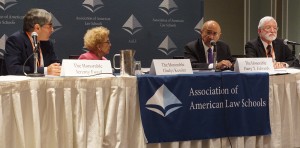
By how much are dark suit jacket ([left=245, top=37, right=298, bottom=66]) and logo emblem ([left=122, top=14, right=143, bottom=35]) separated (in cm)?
191

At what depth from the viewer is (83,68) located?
2.90 m

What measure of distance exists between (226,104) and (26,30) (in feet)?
5.97

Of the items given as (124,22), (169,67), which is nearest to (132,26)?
(124,22)

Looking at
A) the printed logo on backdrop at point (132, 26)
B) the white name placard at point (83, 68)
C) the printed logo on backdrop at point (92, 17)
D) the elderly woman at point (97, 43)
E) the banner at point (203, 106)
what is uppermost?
the printed logo on backdrop at point (92, 17)

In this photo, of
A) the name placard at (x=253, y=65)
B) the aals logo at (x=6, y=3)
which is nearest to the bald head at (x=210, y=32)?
the name placard at (x=253, y=65)

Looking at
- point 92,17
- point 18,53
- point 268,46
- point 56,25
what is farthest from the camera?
point 92,17

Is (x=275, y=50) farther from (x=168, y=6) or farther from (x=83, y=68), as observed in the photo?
(x=83, y=68)

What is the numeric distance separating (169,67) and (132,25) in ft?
10.5

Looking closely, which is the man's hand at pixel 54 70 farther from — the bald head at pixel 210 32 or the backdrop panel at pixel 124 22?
the backdrop panel at pixel 124 22

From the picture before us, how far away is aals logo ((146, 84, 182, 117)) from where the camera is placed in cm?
293

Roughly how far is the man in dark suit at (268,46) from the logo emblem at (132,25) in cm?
191

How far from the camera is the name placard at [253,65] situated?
3.30 m

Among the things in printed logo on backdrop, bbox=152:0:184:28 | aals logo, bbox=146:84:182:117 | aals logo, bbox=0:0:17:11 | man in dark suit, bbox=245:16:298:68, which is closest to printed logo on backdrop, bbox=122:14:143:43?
printed logo on backdrop, bbox=152:0:184:28

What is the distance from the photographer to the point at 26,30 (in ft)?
12.7
